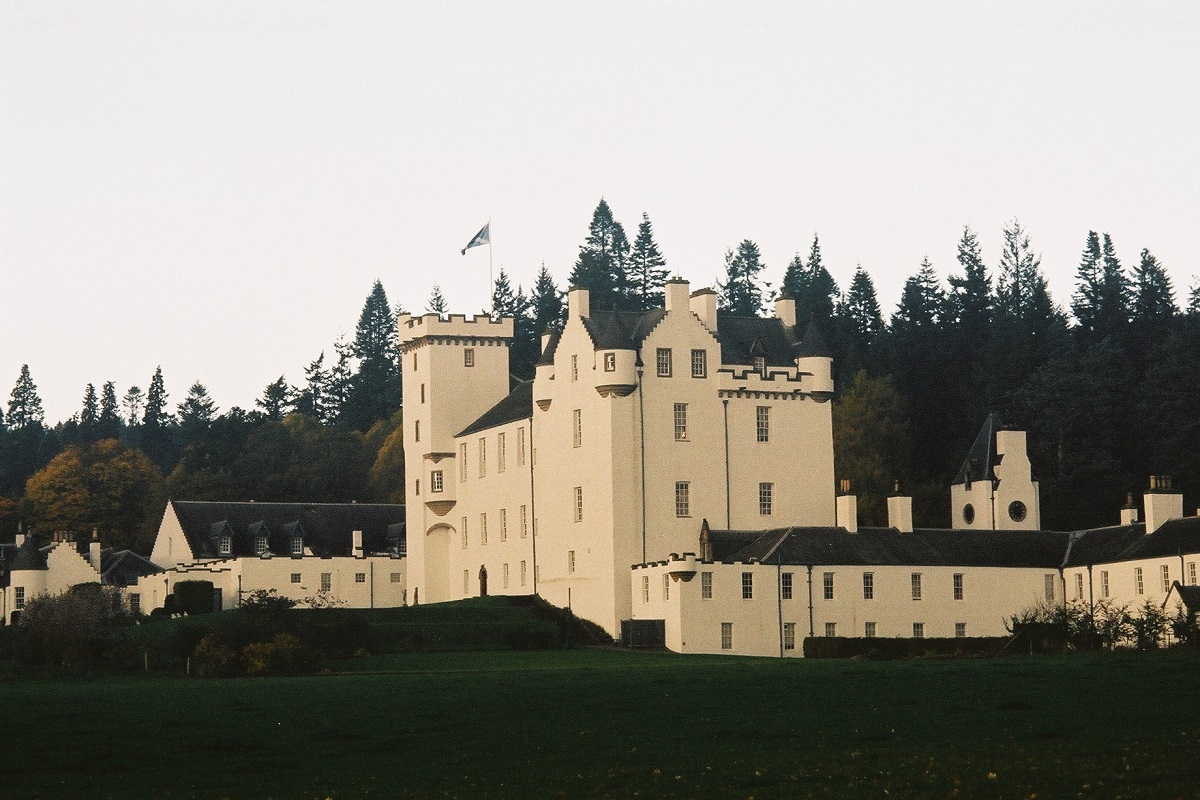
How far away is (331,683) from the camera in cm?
4300

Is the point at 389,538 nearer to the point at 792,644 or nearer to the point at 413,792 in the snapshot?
the point at 792,644

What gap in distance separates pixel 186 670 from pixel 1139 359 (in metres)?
72.0

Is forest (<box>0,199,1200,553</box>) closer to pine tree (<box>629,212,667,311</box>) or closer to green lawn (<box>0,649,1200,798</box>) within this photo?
pine tree (<box>629,212,667,311</box>)

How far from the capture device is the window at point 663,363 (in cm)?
7419

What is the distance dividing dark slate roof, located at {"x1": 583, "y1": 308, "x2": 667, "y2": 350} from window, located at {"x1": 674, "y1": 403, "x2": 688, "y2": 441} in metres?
3.09

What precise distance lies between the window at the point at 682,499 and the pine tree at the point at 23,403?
5006 inches

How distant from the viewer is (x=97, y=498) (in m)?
120

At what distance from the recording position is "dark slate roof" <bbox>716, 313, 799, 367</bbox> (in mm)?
76438

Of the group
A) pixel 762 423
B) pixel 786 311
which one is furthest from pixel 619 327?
pixel 786 311

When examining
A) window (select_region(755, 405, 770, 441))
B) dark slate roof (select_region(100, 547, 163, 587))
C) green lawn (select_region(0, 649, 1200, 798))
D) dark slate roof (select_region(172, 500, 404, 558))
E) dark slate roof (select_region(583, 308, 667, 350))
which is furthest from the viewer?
dark slate roof (select_region(100, 547, 163, 587))

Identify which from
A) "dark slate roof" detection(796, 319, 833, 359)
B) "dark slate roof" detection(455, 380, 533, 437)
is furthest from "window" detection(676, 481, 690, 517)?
"dark slate roof" detection(455, 380, 533, 437)

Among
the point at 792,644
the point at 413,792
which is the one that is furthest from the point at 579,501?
the point at 413,792

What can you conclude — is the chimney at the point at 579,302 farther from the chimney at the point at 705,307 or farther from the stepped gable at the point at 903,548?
the stepped gable at the point at 903,548

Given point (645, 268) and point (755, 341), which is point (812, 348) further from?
point (645, 268)
